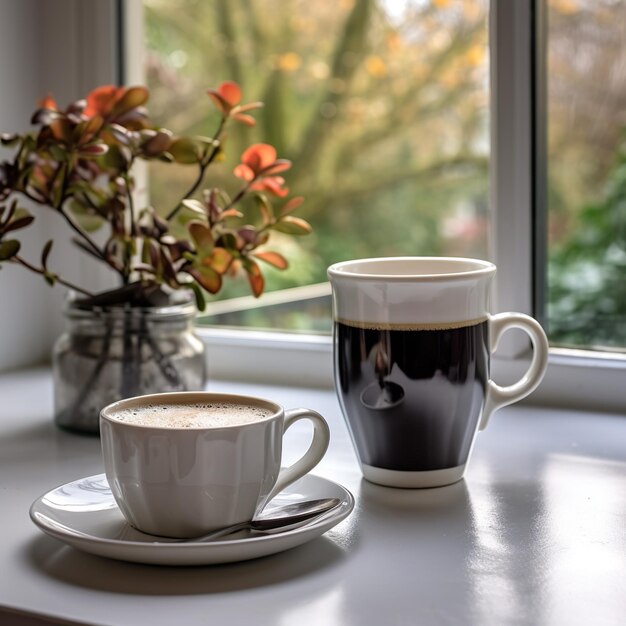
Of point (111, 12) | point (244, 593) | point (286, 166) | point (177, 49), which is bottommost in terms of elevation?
point (244, 593)

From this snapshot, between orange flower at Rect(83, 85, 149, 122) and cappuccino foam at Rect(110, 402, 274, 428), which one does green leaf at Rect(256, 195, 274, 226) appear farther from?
cappuccino foam at Rect(110, 402, 274, 428)

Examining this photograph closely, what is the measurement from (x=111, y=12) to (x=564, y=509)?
2.83 ft

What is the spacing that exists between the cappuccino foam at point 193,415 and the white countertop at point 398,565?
0.09 m

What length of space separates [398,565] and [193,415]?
0.17 m

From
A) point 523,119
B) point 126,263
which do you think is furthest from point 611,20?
point 126,263

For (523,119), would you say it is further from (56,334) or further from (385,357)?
(56,334)

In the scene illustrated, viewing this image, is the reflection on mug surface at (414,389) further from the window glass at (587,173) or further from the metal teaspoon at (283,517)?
the window glass at (587,173)

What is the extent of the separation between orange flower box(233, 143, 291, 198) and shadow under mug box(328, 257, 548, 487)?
19 cm

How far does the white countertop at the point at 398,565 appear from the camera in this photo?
0.52 meters

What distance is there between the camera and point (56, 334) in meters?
1.28

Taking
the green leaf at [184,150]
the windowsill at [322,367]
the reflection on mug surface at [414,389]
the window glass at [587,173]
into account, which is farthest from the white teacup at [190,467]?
the window glass at [587,173]

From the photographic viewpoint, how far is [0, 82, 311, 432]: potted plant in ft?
2.81

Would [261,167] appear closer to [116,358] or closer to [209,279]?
[209,279]

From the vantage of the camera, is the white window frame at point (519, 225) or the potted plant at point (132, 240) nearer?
the potted plant at point (132, 240)
